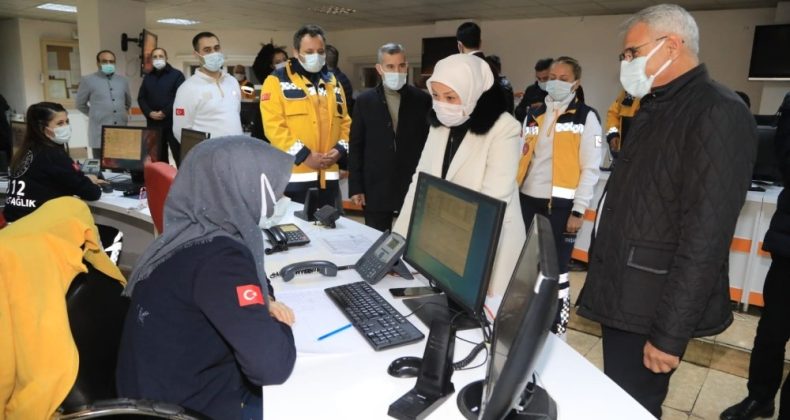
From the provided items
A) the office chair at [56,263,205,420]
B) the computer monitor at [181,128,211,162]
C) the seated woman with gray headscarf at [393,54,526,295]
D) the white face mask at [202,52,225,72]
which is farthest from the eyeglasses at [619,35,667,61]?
the white face mask at [202,52,225,72]

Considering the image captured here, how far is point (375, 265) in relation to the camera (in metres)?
1.88

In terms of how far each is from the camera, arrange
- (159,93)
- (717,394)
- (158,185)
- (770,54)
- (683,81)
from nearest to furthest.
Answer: (683,81) < (158,185) < (717,394) < (159,93) < (770,54)

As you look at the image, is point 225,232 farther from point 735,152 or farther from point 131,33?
point 131,33

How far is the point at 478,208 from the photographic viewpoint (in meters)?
1.36

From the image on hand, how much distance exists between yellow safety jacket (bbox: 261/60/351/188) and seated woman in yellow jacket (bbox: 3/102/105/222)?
3.67ft

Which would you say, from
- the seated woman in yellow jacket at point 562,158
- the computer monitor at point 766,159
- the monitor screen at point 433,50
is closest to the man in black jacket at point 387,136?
the seated woman in yellow jacket at point 562,158

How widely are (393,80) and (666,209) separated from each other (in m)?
1.90

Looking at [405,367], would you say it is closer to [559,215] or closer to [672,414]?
[672,414]

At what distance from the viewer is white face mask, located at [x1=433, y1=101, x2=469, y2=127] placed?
6.28 feet

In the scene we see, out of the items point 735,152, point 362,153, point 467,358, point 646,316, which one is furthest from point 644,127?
point 362,153

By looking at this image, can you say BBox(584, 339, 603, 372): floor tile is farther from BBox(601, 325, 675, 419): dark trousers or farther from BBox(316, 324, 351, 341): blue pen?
BBox(316, 324, 351, 341): blue pen

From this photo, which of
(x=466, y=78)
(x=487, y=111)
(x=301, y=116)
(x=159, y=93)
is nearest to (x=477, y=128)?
(x=487, y=111)

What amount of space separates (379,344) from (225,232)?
49 cm

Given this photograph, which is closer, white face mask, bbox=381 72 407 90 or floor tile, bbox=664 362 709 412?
floor tile, bbox=664 362 709 412
